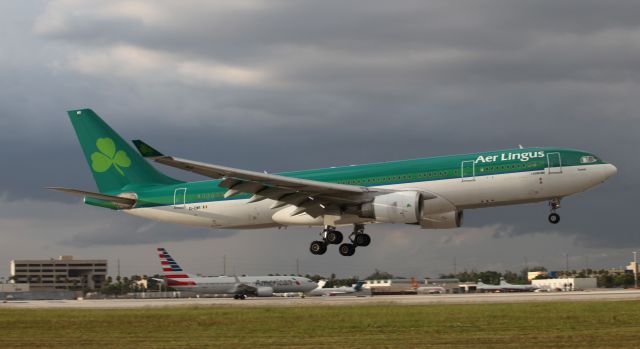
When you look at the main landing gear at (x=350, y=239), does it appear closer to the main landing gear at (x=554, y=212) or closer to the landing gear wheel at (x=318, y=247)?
the landing gear wheel at (x=318, y=247)

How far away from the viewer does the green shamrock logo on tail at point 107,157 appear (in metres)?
69.7

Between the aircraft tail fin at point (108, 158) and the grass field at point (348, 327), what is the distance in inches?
786

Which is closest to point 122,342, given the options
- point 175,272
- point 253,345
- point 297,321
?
point 253,345

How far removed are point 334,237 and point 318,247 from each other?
7.05 ft

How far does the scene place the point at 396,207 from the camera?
56625mm

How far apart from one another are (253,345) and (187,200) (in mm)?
37040

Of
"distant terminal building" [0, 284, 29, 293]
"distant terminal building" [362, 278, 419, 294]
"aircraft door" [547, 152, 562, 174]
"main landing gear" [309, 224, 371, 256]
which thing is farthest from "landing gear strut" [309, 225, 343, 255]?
"distant terminal building" [0, 284, 29, 293]

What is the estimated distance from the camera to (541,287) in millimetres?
142000

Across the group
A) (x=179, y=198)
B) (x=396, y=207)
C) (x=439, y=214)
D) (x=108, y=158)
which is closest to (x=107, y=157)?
(x=108, y=158)

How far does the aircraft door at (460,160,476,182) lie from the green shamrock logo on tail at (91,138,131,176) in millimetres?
26291

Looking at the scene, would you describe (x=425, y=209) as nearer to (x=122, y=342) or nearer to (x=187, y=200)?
(x=187, y=200)

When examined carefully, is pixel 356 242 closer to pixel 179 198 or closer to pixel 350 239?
pixel 350 239

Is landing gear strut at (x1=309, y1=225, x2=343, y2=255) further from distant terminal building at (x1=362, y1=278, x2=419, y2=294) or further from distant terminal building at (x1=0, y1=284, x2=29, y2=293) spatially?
distant terminal building at (x1=0, y1=284, x2=29, y2=293)

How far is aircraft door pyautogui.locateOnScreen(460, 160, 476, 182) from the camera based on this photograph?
183 ft
